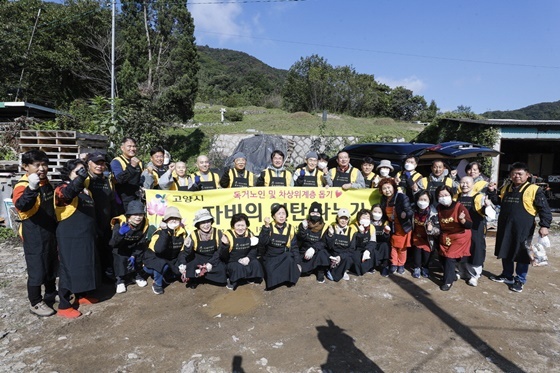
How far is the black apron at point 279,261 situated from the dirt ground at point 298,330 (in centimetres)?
17

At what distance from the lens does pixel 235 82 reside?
60750 millimetres

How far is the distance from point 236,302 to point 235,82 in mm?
60045

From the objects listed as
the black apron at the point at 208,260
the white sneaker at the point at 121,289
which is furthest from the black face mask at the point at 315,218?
the white sneaker at the point at 121,289

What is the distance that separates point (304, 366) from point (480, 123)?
10.3m

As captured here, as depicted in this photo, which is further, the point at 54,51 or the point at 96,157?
the point at 54,51

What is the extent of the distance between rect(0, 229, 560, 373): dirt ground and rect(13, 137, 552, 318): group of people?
0.88ft

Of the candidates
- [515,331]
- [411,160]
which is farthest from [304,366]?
[411,160]

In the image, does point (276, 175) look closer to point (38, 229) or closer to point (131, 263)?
point (131, 263)

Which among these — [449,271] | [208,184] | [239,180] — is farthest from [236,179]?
[449,271]

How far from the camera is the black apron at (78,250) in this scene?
3.92m

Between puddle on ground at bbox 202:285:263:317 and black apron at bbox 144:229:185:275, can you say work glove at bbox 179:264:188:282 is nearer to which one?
black apron at bbox 144:229:185:275

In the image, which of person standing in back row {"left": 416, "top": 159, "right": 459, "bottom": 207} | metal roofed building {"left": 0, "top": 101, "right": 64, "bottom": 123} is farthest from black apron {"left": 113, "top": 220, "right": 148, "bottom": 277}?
metal roofed building {"left": 0, "top": 101, "right": 64, "bottom": 123}

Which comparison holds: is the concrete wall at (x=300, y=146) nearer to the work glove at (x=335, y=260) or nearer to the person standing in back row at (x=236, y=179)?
the person standing in back row at (x=236, y=179)

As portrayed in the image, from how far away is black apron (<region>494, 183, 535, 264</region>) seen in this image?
469 cm
